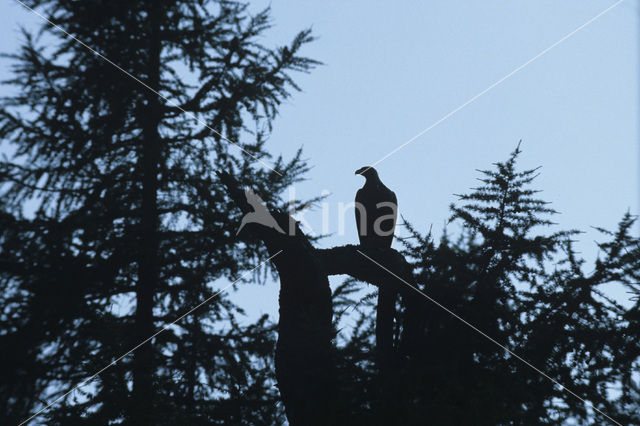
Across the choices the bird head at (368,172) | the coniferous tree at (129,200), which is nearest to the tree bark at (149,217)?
the coniferous tree at (129,200)

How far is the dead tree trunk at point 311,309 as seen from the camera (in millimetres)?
3355

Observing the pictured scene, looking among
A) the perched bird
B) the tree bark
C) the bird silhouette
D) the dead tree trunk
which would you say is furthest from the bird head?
the tree bark

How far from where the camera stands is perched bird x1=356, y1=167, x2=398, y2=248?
4.75 metres

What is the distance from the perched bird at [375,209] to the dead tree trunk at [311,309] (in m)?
0.55

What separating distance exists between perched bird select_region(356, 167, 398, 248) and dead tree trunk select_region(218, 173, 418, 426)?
0.55m

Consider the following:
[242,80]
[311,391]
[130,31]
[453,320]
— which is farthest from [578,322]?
[130,31]

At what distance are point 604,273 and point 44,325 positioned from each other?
19.6ft

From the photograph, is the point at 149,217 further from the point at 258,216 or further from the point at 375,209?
the point at 375,209

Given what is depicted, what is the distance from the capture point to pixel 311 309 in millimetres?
3750

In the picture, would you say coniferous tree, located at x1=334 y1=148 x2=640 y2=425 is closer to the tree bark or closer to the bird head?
the bird head

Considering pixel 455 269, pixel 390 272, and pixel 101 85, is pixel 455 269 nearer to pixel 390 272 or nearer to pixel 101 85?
pixel 390 272

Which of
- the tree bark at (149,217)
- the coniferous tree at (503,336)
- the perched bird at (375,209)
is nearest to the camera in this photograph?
the coniferous tree at (503,336)

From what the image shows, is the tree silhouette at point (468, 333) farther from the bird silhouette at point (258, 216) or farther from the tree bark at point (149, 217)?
the tree bark at point (149, 217)

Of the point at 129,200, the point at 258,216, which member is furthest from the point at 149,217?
the point at 258,216
